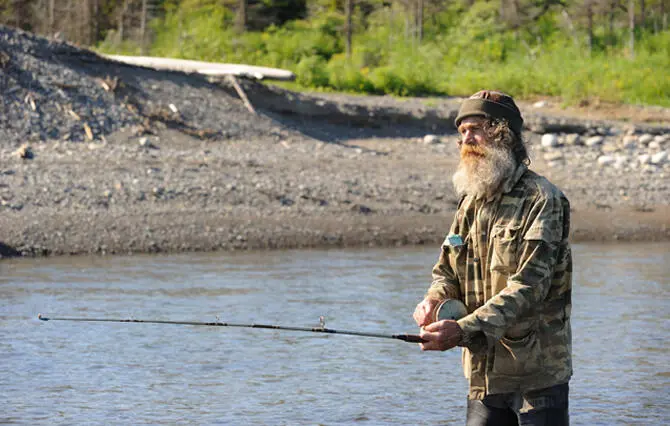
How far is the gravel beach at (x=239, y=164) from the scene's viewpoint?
13.1 metres

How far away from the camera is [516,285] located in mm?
3332

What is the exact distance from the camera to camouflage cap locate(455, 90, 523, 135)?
3443mm

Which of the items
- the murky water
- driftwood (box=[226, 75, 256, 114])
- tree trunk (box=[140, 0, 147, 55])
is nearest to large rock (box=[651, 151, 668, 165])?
the murky water

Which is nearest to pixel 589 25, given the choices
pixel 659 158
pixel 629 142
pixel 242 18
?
pixel 242 18

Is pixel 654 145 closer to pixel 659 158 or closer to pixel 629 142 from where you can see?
pixel 629 142

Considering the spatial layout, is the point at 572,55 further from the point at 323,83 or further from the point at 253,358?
the point at 253,358

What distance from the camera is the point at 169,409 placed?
260 inches

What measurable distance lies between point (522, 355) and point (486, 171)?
1.66 feet

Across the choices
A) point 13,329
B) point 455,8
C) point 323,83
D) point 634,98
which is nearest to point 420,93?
point 323,83

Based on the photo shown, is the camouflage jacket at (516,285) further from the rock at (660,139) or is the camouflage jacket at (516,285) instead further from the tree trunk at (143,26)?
the tree trunk at (143,26)

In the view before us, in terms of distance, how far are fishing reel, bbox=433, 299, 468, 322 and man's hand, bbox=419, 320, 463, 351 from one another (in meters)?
0.08

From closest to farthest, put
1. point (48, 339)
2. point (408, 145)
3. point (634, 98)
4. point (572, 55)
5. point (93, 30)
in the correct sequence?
1. point (48, 339)
2. point (408, 145)
3. point (634, 98)
4. point (572, 55)
5. point (93, 30)

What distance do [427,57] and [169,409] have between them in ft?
78.1

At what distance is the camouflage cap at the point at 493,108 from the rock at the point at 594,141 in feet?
51.3
